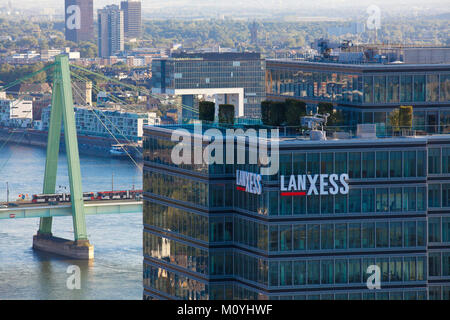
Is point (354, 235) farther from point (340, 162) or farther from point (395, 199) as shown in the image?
point (340, 162)

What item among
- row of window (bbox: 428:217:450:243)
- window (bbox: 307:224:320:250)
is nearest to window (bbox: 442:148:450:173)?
row of window (bbox: 428:217:450:243)

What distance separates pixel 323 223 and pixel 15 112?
10848 cm

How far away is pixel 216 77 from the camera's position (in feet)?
417

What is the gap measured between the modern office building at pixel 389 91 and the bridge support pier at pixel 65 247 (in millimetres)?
28789

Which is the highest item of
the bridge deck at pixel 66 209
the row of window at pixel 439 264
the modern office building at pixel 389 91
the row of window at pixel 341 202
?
the modern office building at pixel 389 91

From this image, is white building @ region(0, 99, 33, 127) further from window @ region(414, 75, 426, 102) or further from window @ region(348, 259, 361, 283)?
window @ region(348, 259, 361, 283)

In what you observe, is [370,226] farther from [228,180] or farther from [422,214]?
[228,180]

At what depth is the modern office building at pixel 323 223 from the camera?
28.6m

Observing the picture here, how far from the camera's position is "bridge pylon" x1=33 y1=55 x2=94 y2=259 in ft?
203

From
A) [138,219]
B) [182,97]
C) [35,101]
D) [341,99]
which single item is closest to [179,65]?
[182,97]

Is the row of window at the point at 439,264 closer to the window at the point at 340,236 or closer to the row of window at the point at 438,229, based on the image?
the row of window at the point at 438,229

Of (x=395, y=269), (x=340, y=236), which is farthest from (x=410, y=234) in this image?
(x=340, y=236)

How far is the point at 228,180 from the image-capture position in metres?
29.9

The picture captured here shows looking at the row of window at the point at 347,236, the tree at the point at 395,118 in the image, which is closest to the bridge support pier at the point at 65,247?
the tree at the point at 395,118
